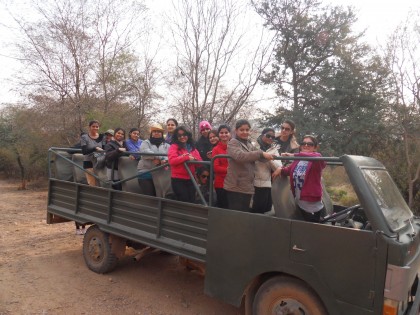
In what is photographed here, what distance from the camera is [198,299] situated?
4.14 meters

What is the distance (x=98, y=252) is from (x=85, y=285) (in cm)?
53

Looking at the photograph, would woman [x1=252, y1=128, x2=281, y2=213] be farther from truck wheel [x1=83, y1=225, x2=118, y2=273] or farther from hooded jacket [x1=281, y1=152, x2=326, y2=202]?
truck wheel [x1=83, y1=225, x2=118, y2=273]

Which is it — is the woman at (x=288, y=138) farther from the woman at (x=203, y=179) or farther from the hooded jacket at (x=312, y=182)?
the hooded jacket at (x=312, y=182)

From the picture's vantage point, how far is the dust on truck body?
2281mm

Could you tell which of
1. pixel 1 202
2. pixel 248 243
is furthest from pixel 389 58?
pixel 1 202

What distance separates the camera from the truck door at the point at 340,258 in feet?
7.57

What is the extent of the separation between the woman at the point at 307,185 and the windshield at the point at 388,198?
0.46 metres

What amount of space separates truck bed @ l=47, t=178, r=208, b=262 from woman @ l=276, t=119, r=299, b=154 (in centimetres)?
157

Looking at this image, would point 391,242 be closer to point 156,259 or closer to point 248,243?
point 248,243

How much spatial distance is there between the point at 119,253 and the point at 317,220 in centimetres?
293

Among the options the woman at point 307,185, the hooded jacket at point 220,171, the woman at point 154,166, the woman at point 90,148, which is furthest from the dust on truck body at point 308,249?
the woman at point 90,148

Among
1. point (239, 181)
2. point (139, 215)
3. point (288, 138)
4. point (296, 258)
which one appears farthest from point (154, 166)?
point (296, 258)

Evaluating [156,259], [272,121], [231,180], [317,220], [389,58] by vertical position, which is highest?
[389,58]

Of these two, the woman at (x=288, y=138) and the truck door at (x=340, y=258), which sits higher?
the woman at (x=288, y=138)
